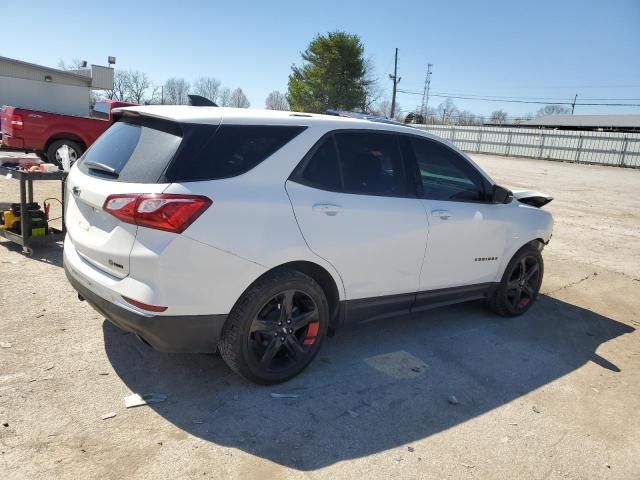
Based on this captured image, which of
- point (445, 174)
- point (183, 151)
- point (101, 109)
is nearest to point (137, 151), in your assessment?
point (183, 151)

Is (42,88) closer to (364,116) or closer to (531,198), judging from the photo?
(364,116)

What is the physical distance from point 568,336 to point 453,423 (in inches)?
90.0

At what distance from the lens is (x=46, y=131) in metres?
11.3

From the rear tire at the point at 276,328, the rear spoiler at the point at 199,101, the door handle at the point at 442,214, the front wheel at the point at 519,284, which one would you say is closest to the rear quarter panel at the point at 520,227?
the front wheel at the point at 519,284

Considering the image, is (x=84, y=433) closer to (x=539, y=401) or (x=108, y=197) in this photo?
(x=108, y=197)

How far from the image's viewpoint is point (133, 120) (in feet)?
11.2

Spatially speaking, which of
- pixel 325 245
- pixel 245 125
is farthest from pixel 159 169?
pixel 325 245

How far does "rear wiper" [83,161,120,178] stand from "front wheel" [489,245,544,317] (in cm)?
372

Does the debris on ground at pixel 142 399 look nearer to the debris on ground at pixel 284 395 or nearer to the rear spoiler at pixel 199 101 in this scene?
the debris on ground at pixel 284 395

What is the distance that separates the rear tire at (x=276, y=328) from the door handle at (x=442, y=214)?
1.23 m

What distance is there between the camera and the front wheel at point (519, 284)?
16.5 ft

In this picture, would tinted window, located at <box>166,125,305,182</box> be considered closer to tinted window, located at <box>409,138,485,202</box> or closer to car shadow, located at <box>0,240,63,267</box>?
tinted window, located at <box>409,138,485,202</box>

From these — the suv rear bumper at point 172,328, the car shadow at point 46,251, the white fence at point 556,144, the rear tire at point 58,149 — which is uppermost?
the white fence at point 556,144

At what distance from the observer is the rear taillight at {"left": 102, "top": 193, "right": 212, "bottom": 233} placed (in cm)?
278
